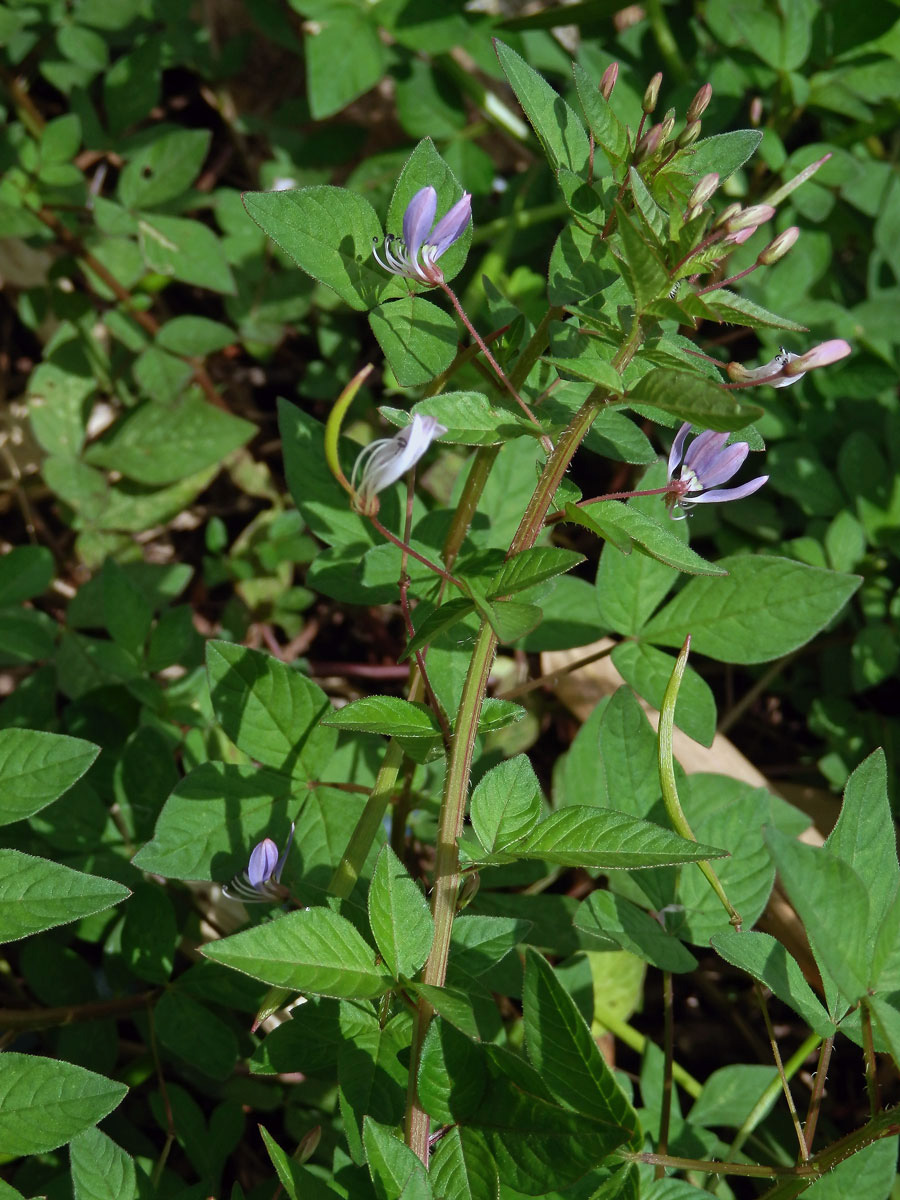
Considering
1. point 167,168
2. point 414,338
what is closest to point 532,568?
point 414,338

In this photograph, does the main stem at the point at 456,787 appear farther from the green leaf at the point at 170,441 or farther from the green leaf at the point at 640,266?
the green leaf at the point at 170,441

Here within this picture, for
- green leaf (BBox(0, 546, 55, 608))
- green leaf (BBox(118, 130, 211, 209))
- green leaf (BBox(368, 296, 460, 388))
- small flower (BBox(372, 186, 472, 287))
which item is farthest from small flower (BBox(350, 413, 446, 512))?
green leaf (BBox(118, 130, 211, 209))

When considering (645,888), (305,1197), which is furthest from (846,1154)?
(305,1197)

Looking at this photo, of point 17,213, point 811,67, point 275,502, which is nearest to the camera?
point 17,213

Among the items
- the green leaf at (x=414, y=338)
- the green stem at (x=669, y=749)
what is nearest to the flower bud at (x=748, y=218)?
the green leaf at (x=414, y=338)

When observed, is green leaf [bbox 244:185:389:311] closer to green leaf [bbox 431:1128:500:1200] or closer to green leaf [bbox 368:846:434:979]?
green leaf [bbox 368:846:434:979]

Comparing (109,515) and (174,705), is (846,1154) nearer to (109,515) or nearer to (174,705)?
(174,705)

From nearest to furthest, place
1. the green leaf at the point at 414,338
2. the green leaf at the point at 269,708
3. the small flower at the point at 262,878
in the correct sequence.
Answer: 1. the green leaf at the point at 414,338
2. the small flower at the point at 262,878
3. the green leaf at the point at 269,708
